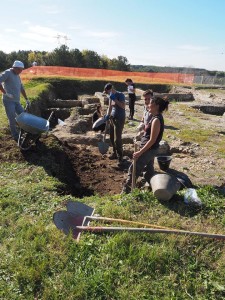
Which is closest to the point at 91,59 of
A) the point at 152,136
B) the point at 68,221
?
the point at 152,136

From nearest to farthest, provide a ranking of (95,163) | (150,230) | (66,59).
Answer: (150,230) < (95,163) < (66,59)

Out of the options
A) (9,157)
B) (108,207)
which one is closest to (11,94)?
(9,157)

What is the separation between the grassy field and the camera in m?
3.13

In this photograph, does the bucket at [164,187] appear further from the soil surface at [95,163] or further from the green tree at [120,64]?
the green tree at [120,64]

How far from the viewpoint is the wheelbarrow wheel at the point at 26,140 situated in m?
6.74

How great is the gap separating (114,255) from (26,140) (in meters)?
4.03

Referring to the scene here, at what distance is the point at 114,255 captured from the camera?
3506mm

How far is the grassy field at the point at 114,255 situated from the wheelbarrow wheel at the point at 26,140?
2.24 m

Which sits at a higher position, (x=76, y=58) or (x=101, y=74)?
(x=76, y=58)

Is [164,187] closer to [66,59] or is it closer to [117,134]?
[117,134]

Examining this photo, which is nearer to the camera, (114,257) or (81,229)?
(114,257)

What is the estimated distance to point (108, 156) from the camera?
857cm

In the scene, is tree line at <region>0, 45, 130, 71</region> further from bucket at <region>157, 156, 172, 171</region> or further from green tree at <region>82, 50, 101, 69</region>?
bucket at <region>157, 156, 172, 171</region>

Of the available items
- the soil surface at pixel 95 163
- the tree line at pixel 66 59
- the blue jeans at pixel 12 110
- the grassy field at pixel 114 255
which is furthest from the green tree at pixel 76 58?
the grassy field at pixel 114 255
